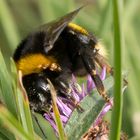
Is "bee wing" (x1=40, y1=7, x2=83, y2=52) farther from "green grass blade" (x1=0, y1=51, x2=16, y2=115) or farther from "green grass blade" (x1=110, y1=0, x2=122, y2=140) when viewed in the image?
"green grass blade" (x1=110, y1=0, x2=122, y2=140)

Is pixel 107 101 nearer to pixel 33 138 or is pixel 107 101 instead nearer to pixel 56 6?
pixel 33 138

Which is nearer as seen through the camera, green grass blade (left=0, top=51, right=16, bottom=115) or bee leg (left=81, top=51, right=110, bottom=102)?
green grass blade (left=0, top=51, right=16, bottom=115)

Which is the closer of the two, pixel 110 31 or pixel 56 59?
pixel 56 59

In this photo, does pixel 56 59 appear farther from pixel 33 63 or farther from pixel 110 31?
pixel 110 31

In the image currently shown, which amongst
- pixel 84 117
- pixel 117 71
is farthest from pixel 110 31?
pixel 117 71

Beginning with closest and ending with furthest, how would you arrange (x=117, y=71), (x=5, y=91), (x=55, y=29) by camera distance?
(x=117, y=71) → (x=5, y=91) → (x=55, y=29)

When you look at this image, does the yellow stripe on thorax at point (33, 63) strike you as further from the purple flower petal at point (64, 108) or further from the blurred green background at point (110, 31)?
the blurred green background at point (110, 31)

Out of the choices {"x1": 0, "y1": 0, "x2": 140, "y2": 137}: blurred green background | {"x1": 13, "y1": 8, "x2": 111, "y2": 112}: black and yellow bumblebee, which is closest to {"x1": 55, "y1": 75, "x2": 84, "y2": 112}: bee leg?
{"x1": 13, "y1": 8, "x2": 111, "y2": 112}: black and yellow bumblebee

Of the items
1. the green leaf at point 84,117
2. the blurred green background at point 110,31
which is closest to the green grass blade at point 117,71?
the green leaf at point 84,117
